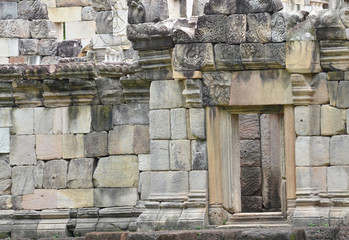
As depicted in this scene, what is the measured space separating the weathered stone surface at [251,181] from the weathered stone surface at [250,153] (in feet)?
0.31

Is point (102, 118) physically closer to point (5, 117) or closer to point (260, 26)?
point (5, 117)

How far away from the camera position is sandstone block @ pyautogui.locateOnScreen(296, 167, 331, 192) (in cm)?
2231

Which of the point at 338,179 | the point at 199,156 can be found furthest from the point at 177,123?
→ the point at 338,179

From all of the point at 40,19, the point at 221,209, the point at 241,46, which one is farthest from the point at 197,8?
the point at 40,19

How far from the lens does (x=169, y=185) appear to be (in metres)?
23.0

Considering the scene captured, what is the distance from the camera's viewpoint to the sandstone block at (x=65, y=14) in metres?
33.2

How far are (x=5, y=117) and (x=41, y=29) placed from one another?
6.27 m

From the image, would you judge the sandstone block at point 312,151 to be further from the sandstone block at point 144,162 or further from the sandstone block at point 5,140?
the sandstone block at point 5,140

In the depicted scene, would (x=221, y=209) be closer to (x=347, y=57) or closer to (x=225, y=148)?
→ (x=225, y=148)

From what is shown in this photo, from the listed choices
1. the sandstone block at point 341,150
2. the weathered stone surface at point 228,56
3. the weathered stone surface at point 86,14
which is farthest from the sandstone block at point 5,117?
the weathered stone surface at point 86,14

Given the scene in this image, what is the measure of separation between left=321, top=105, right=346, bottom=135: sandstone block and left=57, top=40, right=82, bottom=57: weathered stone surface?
28.1 ft

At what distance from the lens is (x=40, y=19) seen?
30.8 meters

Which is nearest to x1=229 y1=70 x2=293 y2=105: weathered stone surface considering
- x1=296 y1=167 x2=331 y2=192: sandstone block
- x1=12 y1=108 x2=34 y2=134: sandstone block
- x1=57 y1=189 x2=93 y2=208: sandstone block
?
x1=296 y1=167 x2=331 y2=192: sandstone block

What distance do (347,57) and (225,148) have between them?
8.18ft
